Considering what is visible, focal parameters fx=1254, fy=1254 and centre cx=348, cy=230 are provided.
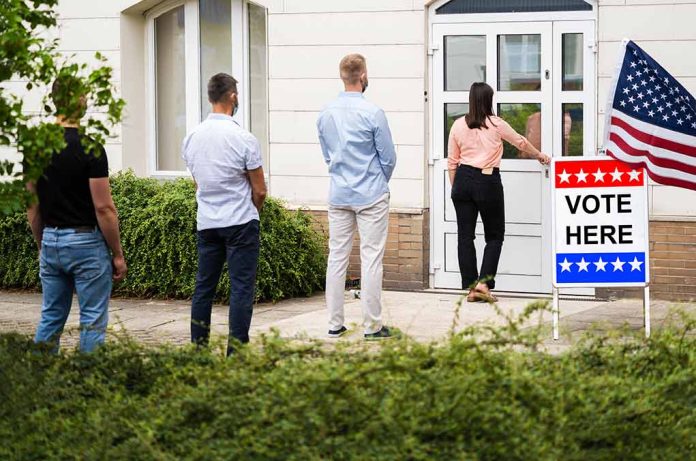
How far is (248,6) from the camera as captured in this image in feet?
40.7

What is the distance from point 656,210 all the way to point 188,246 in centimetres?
401

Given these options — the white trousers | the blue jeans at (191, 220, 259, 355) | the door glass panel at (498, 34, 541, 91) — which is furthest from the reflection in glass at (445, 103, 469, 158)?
the blue jeans at (191, 220, 259, 355)

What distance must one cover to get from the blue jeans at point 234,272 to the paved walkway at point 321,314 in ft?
4.10

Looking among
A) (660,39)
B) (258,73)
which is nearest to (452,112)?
(660,39)

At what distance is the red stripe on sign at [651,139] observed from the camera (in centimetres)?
883

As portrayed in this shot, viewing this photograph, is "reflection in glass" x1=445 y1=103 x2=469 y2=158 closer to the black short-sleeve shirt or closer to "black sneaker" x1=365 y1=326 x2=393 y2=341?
"black sneaker" x1=365 y1=326 x2=393 y2=341

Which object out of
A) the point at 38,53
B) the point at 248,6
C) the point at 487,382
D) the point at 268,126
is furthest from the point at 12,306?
the point at 487,382

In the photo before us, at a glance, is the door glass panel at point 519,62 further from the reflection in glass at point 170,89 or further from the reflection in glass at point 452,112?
the reflection in glass at point 170,89

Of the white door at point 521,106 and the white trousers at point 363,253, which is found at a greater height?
the white door at point 521,106

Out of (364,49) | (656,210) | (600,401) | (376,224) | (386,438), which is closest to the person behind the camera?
(386,438)

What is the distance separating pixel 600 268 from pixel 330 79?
13.0ft

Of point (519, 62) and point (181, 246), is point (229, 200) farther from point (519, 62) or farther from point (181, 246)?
point (519, 62)

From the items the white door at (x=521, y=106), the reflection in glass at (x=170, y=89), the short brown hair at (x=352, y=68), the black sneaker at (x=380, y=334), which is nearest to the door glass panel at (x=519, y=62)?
the white door at (x=521, y=106)

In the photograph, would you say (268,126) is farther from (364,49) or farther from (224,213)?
(224,213)
